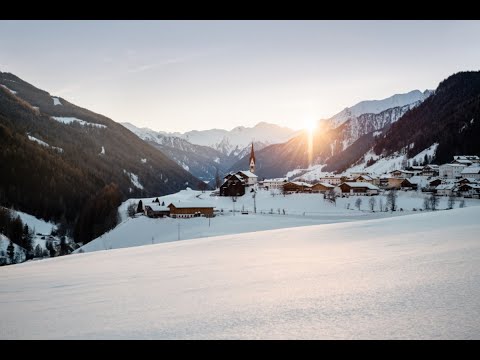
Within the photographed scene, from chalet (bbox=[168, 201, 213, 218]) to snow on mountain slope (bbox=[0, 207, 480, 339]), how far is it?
5775 cm

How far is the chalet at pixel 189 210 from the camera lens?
65.8m

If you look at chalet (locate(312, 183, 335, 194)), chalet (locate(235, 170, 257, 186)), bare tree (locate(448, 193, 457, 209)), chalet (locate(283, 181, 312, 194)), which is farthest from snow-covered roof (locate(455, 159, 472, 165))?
chalet (locate(235, 170, 257, 186))

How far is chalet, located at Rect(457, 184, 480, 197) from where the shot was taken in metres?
75.6

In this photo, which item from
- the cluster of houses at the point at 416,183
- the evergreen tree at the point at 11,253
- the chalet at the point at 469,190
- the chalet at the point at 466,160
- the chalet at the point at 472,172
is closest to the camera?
the evergreen tree at the point at 11,253

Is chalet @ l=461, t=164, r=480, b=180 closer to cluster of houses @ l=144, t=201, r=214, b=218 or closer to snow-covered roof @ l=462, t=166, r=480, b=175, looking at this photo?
snow-covered roof @ l=462, t=166, r=480, b=175

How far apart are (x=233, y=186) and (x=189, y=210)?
1147 inches

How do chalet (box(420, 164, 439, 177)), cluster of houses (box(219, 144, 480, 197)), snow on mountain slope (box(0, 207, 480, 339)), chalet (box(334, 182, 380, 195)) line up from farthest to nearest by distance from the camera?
chalet (box(420, 164, 439, 177)) → chalet (box(334, 182, 380, 195)) → cluster of houses (box(219, 144, 480, 197)) → snow on mountain slope (box(0, 207, 480, 339))

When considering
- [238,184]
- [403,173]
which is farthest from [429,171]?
[238,184]

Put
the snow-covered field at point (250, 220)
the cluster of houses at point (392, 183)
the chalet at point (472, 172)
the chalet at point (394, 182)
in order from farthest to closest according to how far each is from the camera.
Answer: the chalet at point (394, 182) < the chalet at point (472, 172) < the cluster of houses at point (392, 183) < the snow-covered field at point (250, 220)

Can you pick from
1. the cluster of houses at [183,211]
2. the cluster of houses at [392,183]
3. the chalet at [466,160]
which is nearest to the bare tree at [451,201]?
the cluster of houses at [392,183]

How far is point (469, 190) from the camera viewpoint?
77.3 meters

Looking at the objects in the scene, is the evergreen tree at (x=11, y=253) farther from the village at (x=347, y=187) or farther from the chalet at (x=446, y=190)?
the chalet at (x=446, y=190)
